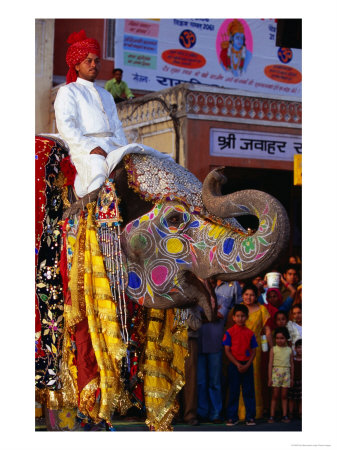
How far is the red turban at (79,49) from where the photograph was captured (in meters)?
3.83

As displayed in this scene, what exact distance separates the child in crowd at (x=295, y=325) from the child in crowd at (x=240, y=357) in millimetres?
272

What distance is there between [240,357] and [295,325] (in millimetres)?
457

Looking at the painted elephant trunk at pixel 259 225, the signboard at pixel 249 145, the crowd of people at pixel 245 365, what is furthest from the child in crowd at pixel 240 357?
the signboard at pixel 249 145

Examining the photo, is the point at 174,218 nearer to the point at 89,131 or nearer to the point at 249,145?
the point at 89,131

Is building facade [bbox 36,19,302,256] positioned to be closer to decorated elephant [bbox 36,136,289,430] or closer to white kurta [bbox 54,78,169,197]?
white kurta [bbox 54,78,169,197]

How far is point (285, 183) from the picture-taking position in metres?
9.35

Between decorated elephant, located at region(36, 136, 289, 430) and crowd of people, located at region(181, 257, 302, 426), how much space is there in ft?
6.83

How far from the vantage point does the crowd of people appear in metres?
Answer: 5.94

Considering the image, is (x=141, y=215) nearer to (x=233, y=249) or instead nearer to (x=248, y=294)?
(x=233, y=249)

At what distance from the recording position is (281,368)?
19.8 feet

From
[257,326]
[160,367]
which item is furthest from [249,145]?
[160,367]

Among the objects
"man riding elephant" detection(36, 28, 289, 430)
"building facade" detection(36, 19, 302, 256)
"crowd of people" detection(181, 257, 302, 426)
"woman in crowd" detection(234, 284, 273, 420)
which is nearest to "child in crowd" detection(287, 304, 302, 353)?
"crowd of people" detection(181, 257, 302, 426)

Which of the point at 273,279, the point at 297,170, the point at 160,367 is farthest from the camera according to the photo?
the point at 297,170
